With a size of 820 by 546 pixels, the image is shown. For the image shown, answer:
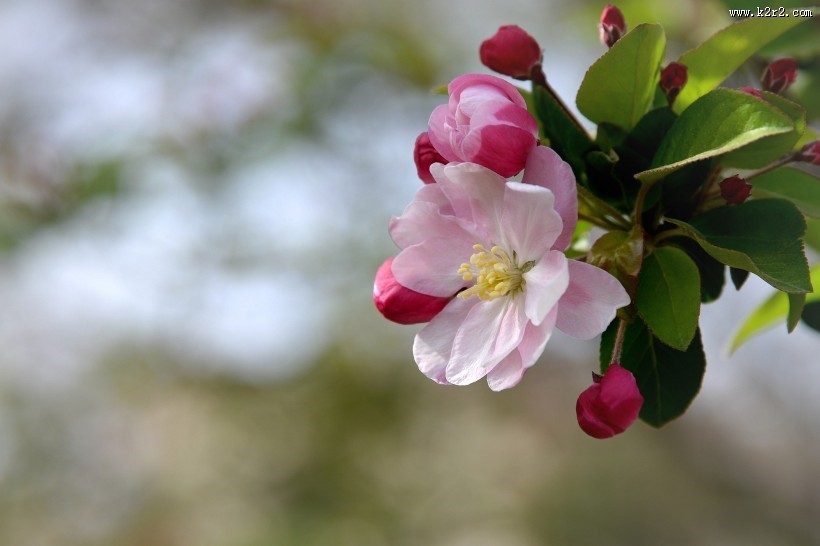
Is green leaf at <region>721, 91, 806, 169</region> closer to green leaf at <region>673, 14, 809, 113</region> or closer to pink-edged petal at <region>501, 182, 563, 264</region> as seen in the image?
green leaf at <region>673, 14, 809, 113</region>

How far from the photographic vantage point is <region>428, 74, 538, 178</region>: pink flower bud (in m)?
0.57

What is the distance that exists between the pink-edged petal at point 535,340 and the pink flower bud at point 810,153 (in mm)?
297

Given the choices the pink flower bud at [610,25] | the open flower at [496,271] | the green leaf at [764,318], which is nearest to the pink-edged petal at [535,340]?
the open flower at [496,271]

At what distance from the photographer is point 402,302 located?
66cm

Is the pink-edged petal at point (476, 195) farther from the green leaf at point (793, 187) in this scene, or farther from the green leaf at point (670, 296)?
the green leaf at point (793, 187)

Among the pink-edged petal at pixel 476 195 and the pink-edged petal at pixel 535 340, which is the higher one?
the pink-edged petal at pixel 476 195

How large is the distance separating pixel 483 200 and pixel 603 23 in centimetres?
26

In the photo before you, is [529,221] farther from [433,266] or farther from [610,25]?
[610,25]

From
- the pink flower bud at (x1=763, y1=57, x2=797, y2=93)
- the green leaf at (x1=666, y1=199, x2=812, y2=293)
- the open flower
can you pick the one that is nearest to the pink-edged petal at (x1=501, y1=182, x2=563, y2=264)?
the open flower

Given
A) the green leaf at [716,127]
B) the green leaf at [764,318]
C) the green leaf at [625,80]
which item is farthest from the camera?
the green leaf at [764,318]

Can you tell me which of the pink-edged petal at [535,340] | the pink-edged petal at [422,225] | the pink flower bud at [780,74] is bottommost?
the pink-edged petal at [535,340]

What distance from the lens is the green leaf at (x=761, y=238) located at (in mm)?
546

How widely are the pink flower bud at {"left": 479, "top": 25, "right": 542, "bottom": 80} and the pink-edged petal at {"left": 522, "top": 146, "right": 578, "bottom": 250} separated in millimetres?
149

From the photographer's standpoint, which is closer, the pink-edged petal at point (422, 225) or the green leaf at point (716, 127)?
the green leaf at point (716, 127)
